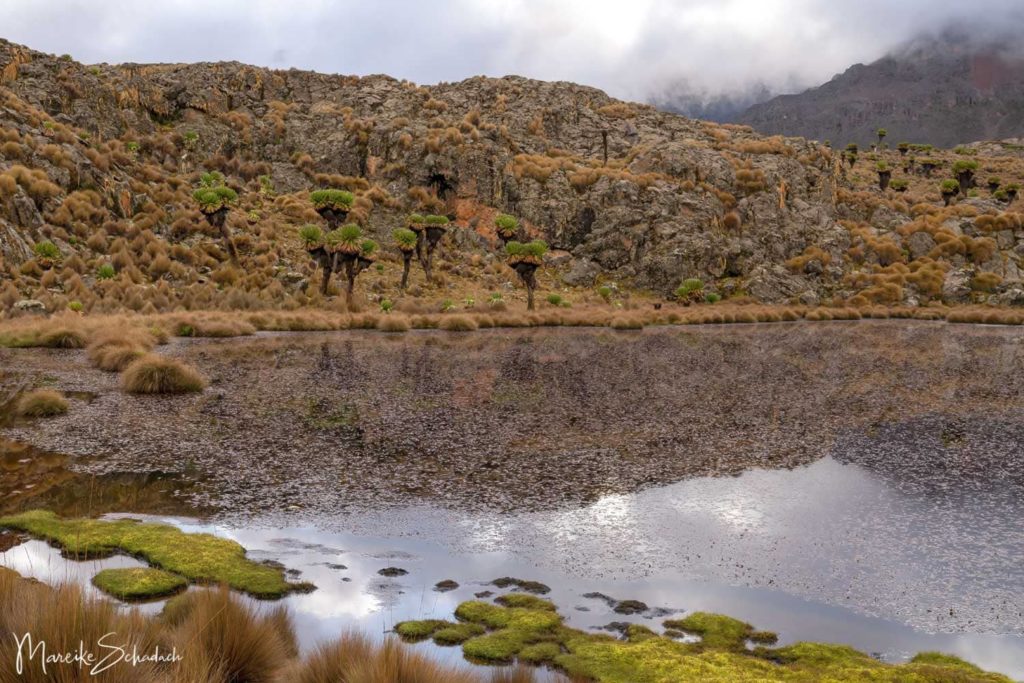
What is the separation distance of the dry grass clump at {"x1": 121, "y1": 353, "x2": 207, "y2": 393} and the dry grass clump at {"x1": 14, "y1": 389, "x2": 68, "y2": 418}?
258cm

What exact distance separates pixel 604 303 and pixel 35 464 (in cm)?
4910

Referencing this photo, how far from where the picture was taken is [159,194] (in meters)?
55.7

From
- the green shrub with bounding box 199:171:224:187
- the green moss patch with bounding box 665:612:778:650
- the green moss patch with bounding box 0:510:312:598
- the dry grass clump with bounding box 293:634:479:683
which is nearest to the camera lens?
the dry grass clump with bounding box 293:634:479:683

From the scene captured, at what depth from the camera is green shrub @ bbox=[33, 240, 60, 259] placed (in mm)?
40500

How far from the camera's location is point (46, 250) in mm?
40562

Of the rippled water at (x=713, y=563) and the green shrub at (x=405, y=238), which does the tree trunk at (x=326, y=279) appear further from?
the rippled water at (x=713, y=563)

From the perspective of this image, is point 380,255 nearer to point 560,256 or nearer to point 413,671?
point 560,256

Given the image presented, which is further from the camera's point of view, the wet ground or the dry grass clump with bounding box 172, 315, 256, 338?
the dry grass clump with bounding box 172, 315, 256, 338

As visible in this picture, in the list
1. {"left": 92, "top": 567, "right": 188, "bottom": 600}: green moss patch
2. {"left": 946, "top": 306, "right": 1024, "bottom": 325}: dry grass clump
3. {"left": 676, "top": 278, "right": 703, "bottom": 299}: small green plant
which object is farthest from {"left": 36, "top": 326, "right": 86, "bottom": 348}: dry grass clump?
{"left": 946, "top": 306, "right": 1024, "bottom": 325}: dry grass clump

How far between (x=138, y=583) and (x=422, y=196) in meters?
61.1

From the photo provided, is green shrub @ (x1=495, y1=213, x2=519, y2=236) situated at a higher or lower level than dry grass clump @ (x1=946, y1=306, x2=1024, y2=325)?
higher

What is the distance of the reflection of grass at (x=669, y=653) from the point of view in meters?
5.57

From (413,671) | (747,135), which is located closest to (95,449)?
(413,671)

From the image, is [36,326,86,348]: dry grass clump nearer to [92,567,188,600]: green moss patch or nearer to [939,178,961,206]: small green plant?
[92,567,188,600]: green moss patch
